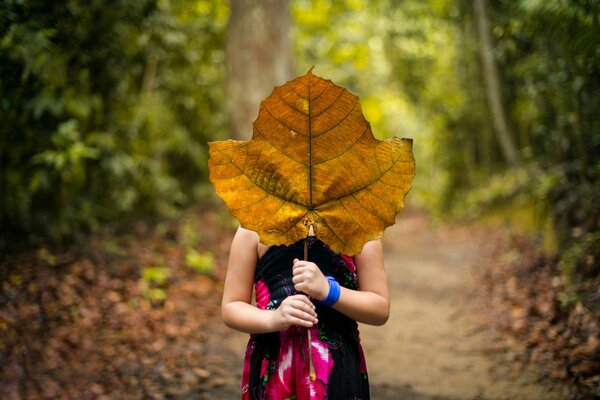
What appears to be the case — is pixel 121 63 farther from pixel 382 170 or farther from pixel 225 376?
pixel 382 170

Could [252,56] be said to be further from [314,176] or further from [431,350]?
[314,176]

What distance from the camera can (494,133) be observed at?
14.3 m

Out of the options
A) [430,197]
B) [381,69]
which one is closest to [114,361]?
[430,197]

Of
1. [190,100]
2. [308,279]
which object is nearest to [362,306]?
[308,279]

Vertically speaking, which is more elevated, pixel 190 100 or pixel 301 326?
pixel 190 100

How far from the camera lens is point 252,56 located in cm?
832

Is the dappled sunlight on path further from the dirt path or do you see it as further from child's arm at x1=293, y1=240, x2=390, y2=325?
child's arm at x1=293, y1=240, x2=390, y2=325

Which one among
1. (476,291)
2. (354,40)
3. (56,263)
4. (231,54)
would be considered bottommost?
(56,263)

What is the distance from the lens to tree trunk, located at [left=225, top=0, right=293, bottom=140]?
8.23 meters

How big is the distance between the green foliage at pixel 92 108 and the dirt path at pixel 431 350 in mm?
2240

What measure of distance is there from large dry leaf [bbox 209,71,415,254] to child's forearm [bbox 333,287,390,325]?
0.17 metres

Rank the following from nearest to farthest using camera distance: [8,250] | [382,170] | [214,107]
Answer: [382,170]
[8,250]
[214,107]

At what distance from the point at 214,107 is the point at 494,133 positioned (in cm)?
835

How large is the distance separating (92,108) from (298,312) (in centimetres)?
507
